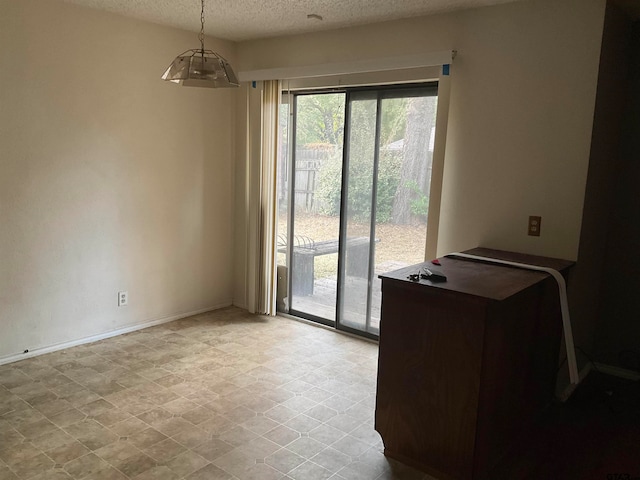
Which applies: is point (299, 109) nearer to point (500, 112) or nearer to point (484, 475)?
point (500, 112)

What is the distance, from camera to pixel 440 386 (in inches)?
92.2

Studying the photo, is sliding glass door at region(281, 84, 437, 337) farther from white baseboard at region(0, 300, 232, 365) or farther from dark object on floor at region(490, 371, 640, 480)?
dark object on floor at region(490, 371, 640, 480)

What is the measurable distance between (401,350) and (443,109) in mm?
1896

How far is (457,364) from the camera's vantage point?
2273mm

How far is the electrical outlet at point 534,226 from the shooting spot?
323 centimetres

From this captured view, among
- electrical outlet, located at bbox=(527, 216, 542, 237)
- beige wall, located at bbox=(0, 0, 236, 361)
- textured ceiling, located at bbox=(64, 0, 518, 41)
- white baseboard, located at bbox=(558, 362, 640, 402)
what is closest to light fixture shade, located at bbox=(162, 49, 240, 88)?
textured ceiling, located at bbox=(64, 0, 518, 41)

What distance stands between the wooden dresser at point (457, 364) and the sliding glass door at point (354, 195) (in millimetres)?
1327

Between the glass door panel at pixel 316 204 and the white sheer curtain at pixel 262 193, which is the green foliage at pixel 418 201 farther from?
the white sheer curtain at pixel 262 193

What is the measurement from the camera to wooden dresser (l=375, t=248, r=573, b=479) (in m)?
2.23

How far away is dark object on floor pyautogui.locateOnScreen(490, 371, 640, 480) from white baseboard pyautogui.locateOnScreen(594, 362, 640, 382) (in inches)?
5.0

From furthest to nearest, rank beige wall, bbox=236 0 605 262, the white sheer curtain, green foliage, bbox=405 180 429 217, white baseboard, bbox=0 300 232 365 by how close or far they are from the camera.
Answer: the white sheer curtain
green foliage, bbox=405 180 429 217
white baseboard, bbox=0 300 232 365
beige wall, bbox=236 0 605 262

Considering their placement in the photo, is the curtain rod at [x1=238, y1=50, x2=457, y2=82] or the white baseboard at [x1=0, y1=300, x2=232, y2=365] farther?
the white baseboard at [x1=0, y1=300, x2=232, y2=365]

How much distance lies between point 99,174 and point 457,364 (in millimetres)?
3102

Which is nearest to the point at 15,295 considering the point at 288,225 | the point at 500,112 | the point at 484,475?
the point at 288,225
